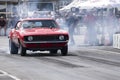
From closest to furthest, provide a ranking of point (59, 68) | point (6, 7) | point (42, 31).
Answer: point (59, 68)
point (42, 31)
point (6, 7)


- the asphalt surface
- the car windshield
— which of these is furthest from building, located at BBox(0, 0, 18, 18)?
the asphalt surface

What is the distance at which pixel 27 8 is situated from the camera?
36812 mm

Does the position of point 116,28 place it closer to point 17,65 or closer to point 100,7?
point 100,7

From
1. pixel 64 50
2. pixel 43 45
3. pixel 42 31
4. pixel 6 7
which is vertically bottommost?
pixel 64 50

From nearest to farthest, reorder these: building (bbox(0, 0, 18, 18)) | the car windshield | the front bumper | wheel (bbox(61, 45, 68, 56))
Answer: the front bumper
wheel (bbox(61, 45, 68, 56))
the car windshield
building (bbox(0, 0, 18, 18))

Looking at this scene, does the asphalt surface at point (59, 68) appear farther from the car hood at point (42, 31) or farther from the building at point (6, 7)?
the building at point (6, 7)

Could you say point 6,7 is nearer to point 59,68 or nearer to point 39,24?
point 39,24

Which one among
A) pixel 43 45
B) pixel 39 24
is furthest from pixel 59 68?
pixel 39 24

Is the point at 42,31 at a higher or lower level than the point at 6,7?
lower

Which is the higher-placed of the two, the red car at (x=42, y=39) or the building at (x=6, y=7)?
the building at (x=6, y=7)

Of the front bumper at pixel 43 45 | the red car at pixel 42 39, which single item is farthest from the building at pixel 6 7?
the front bumper at pixel 43 45

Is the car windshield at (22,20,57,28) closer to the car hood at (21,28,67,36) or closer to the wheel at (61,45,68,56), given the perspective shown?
the car hood at (21,28,67,36)

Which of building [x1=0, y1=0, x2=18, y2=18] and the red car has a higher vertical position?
building [x1=0, y1=0, x2=18, y2=18]

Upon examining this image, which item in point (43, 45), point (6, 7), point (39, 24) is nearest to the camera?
point (43, 45)
